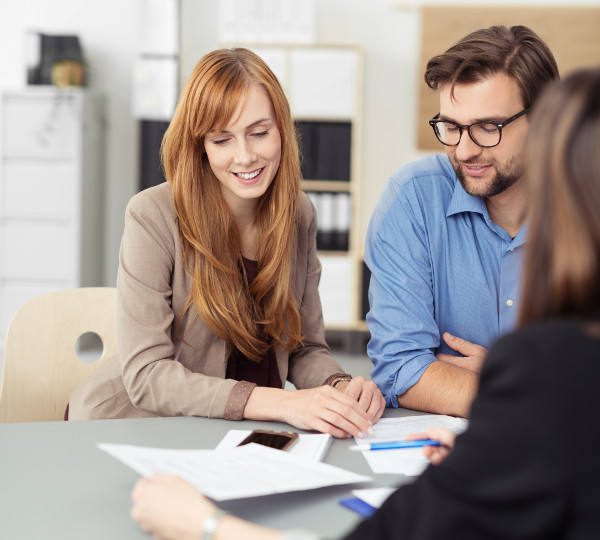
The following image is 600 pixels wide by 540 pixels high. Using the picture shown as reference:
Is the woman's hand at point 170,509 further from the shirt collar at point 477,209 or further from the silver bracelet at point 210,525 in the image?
the shirt collar at point 477,209

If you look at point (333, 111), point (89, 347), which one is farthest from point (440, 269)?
point (89, 347)

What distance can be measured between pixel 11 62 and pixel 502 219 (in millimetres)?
4525

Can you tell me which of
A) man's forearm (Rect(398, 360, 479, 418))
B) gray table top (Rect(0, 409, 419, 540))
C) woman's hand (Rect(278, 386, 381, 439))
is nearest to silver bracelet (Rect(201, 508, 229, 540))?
gray table top (Rect(0, 409, 419, 540))

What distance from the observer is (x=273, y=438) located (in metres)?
1.23

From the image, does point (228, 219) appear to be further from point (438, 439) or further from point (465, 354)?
point (438, 439)

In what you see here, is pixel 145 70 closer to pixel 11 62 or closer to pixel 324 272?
pixel 11 62

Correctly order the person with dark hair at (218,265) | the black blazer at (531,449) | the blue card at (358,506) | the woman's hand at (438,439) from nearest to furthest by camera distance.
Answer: the black blazer at (531,449) < the blue card at (358,506) < the woman's hand at (438,439) < the person with dark hair at (218,265)

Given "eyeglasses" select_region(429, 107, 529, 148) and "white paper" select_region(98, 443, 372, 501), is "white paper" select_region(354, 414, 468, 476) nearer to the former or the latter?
"white paper" select_region(98, 443, 372, 501)

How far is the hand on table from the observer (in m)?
1.60

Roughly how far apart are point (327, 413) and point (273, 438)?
13 cm

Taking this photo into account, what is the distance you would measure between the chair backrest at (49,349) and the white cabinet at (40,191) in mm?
3073

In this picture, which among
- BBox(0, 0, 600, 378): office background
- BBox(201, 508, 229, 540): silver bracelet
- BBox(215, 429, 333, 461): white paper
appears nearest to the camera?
BBox(201, 508, 229, 540): silver bracelet

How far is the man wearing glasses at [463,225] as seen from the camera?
1657mm

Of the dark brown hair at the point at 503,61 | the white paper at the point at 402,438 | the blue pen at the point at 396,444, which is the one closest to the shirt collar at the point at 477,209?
the dark brown hair at the point at 503,61
